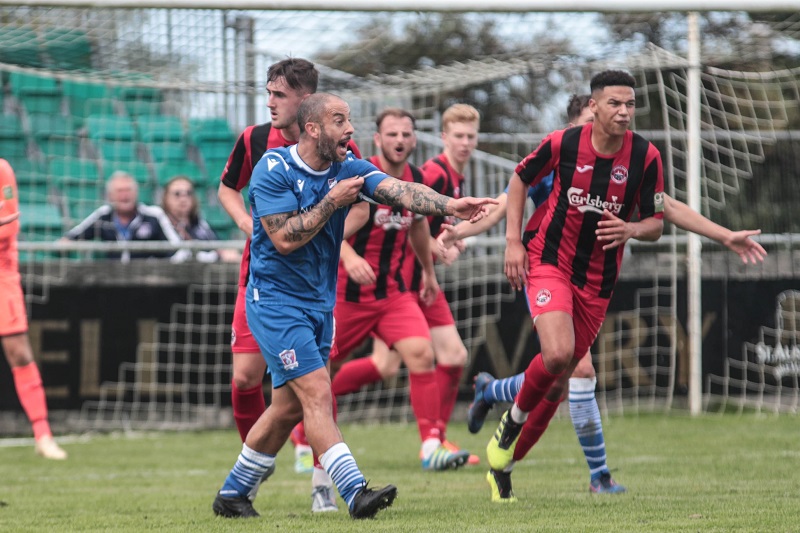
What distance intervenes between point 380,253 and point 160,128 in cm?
789

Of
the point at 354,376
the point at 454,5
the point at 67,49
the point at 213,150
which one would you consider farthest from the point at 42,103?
the point at 454,5

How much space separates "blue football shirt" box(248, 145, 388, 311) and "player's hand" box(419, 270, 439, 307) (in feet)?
7.68

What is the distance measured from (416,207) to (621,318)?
6.43 metres

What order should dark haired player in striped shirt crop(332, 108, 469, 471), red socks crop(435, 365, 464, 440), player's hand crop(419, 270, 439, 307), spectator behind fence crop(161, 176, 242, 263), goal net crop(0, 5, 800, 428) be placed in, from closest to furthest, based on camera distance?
1. player's hand crop(419, 270, 439, 307)
2. dark haired player in striped shirt crop(332, 108, 469, 471)
3. red socks crop(435, 365, 464, 440)
4. goal net crop(0, 5, 800, 428)
5. spectator behind fence crop(161, 176, 242, 263)

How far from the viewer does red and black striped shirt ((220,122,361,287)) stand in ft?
21.4

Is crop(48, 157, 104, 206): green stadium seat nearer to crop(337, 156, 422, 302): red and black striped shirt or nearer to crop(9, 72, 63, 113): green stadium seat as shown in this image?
crop(9, 72, 63, 113): green stadium seat

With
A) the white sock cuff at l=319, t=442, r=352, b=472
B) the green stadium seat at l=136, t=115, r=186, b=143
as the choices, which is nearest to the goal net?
the green stadium seat at l=136, t=115, r=186, b=143

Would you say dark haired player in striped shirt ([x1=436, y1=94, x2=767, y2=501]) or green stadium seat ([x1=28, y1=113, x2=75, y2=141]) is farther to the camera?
green stadium seat ([x1=28, y1=113, x2=75, y2=141])

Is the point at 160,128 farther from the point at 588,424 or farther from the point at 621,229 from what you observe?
the point at 621,229

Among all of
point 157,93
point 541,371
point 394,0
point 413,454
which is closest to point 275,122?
point 541,371

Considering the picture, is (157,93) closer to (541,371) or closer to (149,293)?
(149,293)

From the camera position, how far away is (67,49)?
41.3ft

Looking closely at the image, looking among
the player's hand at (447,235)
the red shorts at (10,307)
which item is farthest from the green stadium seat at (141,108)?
the player's hand at (447,235)

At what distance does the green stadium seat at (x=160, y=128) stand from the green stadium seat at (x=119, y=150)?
6.9 inches
